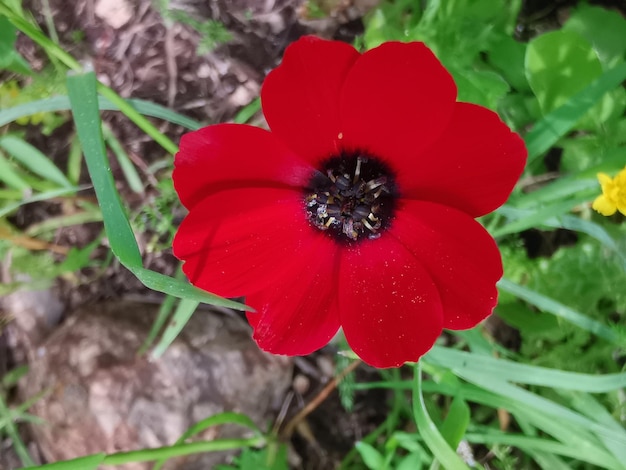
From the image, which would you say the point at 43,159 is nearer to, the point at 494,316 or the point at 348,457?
the point at 348,457

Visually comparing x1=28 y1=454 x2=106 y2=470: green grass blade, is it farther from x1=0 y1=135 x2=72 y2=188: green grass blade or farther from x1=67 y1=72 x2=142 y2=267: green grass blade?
x1=0 y1=135 x2=72 y2=188: green grass blade

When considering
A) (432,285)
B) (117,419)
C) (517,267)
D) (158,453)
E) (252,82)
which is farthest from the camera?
(252,82)

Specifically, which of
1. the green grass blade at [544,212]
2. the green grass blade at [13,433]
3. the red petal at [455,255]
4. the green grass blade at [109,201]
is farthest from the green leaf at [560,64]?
the green grass blade at [13,433]

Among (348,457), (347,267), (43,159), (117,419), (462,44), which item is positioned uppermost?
(462,44)

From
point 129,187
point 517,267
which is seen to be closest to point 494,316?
point 517,267

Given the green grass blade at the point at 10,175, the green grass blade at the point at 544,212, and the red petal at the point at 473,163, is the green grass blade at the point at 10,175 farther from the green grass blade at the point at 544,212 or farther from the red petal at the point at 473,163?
the green grass blade at the point at 544,212

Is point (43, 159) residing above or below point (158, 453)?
above
